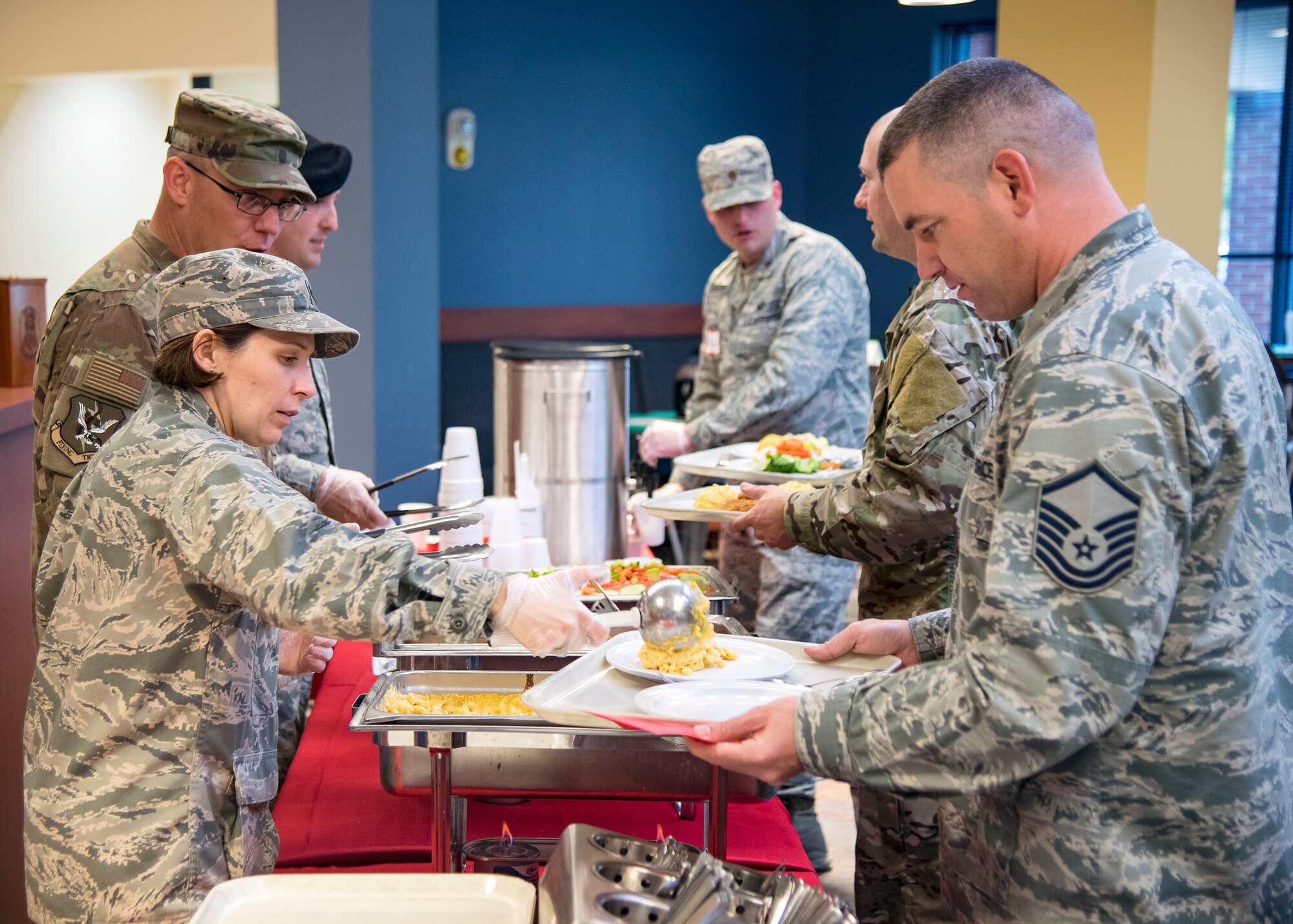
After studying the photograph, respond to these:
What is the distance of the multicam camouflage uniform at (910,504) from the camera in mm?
1727

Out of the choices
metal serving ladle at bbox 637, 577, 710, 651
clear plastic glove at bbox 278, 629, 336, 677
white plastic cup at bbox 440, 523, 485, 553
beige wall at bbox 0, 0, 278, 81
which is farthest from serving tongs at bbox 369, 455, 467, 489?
beige wall at bbox 0, 0, 278, 81

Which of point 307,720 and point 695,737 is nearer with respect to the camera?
point 695,737

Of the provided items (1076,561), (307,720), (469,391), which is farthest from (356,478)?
(469,391)

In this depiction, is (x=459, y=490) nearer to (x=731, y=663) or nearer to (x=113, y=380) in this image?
(x=113, y=380)

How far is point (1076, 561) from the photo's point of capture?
0.91 meters

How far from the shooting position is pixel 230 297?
1.22 metres

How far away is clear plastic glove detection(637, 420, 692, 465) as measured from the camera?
3.30 meters

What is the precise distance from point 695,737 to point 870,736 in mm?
177

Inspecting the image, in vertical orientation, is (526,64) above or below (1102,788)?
above

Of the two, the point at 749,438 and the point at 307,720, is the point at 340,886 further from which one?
the point at 749,438

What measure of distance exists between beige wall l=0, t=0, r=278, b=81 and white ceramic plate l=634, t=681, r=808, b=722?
3790mm

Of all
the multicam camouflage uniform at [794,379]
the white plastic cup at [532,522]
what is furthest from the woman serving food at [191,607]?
the multicam camouflage uniform at [794,379]

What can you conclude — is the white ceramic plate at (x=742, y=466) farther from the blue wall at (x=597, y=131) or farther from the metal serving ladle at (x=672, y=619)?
the blue wall at (x=597, y=131)

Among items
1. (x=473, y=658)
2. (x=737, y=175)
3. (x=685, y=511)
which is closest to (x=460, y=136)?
(x=737, y=175)
